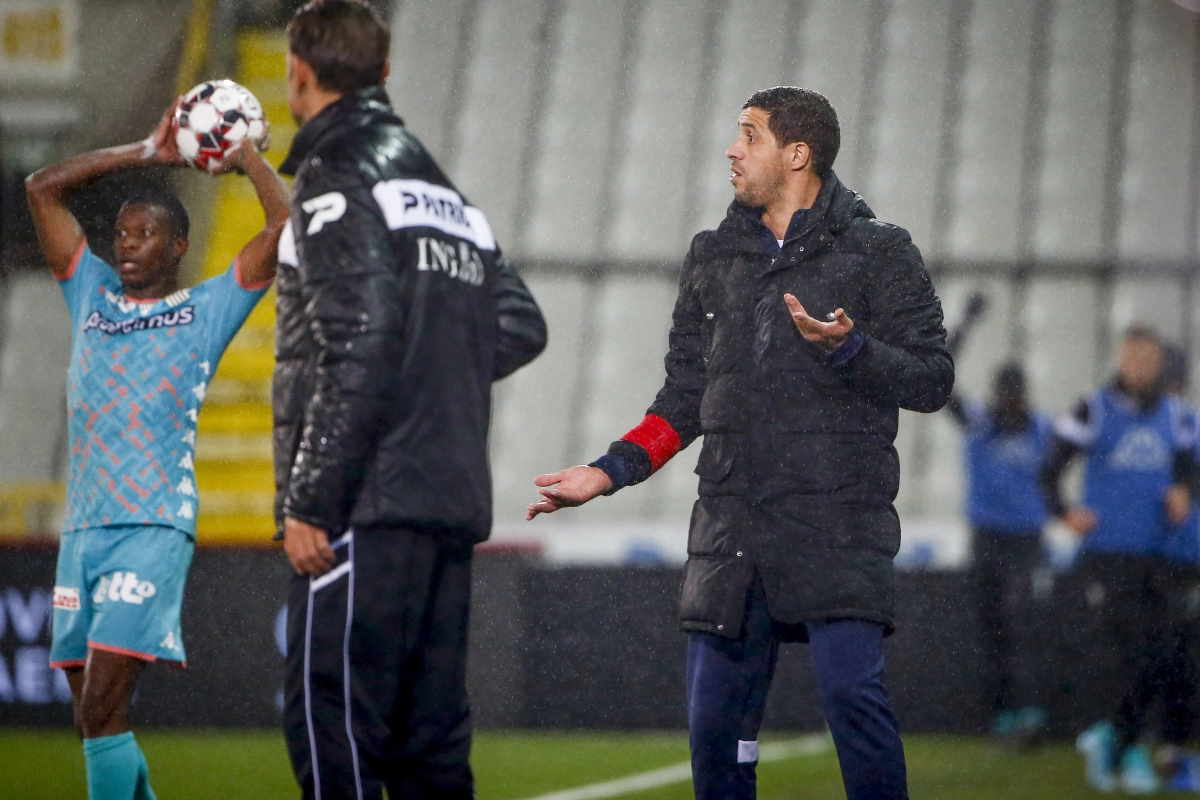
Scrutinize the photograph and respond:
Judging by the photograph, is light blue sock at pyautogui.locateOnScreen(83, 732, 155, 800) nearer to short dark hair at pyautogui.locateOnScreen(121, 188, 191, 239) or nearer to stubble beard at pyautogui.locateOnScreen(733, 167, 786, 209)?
short dark hair at pyautogui.locateOnScreen(121, 188, 191, 239)

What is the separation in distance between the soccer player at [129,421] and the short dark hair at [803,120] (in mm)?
1166

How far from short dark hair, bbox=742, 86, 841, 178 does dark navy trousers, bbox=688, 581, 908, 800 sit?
37.4 inches

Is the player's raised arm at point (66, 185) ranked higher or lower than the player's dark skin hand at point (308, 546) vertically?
higher

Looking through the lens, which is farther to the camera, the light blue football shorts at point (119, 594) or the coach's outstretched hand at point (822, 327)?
the light blue football shorts at point (119, 594)

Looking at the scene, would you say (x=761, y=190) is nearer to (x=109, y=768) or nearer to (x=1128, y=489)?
(x=109, y=768)

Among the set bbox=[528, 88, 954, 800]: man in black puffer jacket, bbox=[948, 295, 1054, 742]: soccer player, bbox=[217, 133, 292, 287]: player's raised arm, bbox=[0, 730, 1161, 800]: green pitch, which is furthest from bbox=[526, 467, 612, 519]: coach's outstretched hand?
bbox=[948, 295, 1054, 742]: soccer player

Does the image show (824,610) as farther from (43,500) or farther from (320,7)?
(43,500)

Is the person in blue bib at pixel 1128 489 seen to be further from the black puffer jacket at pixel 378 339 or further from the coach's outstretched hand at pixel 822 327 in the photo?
the black puffer jacket at pixel 378 339

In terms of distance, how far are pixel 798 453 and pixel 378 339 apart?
99 centimetres

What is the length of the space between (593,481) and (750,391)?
387 mm

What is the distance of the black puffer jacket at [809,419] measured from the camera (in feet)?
10.1

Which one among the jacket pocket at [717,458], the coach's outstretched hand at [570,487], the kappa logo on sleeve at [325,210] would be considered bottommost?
the coach's outstretched hand at [570,487]

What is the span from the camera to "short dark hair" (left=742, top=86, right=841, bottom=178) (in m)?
3.24

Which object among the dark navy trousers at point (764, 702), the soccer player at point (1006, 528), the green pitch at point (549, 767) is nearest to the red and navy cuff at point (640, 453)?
the dark navy trousers at point (764, 702)
